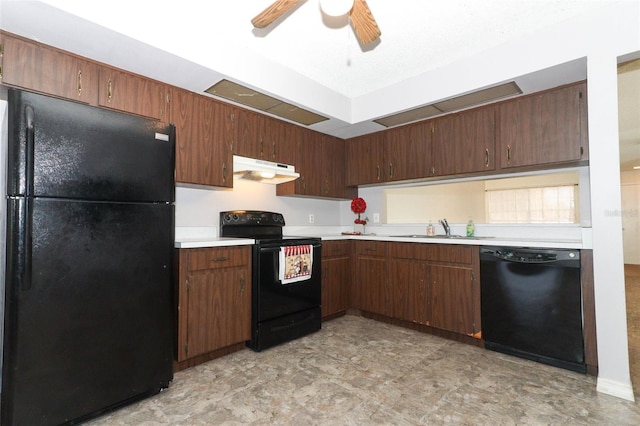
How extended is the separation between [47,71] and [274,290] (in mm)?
2202

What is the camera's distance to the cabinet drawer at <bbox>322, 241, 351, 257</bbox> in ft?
11.2

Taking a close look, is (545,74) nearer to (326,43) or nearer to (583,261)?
(583,261)

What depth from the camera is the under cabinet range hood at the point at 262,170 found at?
9.64 feet

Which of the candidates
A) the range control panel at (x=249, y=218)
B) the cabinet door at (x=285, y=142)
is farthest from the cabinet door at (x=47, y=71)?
→ the cabinet door at (x=285, y=142)

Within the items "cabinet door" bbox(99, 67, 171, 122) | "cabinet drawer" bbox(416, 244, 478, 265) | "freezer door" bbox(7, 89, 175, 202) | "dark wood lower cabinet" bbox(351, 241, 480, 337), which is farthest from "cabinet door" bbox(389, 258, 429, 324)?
"cabinet door" bbox(99, 67, 171, 122)

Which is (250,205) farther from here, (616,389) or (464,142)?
(616,389)

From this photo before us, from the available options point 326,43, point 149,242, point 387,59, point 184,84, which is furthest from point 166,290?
point 387,59

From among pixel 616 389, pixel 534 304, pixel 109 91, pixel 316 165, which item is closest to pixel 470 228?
pixel 534 304

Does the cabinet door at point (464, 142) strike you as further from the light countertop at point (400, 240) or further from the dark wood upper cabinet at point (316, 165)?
the dark wood upper cabinet at point (316, 165)

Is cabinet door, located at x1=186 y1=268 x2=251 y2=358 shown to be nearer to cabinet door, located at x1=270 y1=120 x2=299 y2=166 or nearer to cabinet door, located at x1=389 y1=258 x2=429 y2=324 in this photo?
cabinet door, located at x1=270 y1=120 x2=299 y2=166

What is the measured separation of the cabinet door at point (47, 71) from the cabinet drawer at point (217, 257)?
126 cm

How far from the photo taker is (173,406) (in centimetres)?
187

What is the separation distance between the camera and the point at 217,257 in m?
2.50

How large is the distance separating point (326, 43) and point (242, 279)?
6.58 ft
